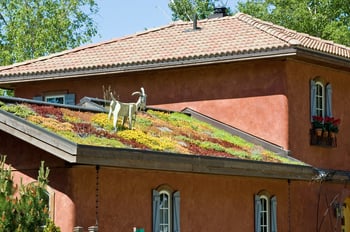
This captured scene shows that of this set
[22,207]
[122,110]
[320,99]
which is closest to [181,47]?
[320,99]

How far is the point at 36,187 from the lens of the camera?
17250 mm

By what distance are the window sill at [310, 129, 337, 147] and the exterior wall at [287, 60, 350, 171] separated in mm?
110

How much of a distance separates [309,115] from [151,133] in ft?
18.9

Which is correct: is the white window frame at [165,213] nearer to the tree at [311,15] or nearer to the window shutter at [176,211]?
the window shutter at [176,211]

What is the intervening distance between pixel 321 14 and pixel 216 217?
25.5 meters

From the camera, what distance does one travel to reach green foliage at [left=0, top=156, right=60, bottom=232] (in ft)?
55.2

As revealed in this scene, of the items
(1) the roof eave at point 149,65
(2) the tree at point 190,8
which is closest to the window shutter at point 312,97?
(1) the roof eave at point 149,65

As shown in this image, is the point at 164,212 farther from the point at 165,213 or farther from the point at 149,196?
the point at 149,196

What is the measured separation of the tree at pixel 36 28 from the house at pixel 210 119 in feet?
45.3

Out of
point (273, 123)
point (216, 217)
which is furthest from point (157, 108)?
point (216, 217)

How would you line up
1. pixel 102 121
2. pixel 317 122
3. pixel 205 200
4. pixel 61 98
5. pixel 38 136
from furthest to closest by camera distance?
pixel 61 98, pixel 317 122, pixel 205 200, pixel 102 121, pixel 38 136

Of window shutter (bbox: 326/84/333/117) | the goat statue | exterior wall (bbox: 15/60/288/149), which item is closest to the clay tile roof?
exterior wall (bbox: 15/60/288/149)

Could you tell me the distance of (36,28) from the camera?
148 ft

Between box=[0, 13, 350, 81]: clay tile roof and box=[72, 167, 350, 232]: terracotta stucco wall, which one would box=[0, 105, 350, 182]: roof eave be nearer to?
box=[72, 167, 350, 232]: terracotta stucco wall
